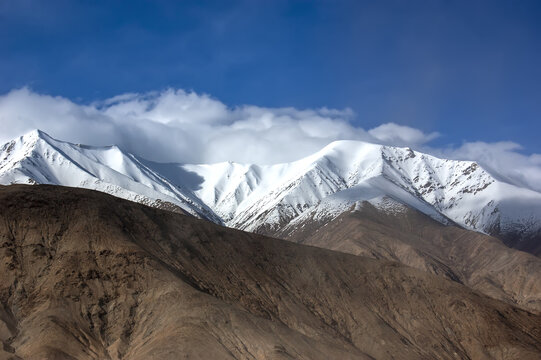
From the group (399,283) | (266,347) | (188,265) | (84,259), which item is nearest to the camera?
(266,347)

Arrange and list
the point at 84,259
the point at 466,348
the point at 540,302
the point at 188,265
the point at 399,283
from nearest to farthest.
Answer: the point at 84,259 → the point at 188,265 → the point at 466,348 → the point at 399,283 → the point at 540,302

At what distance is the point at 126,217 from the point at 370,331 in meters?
42.3

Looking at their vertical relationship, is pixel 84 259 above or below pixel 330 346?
above

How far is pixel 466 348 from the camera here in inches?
4978

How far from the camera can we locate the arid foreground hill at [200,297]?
314 ft

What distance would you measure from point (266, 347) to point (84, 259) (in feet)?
94.1

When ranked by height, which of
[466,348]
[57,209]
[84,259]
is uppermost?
[57,209]

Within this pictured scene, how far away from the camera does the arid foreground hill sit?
95.7m

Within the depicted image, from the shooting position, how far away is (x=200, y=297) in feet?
341

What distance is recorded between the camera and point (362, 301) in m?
132

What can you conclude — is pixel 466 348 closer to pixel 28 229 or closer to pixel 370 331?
pixel 370 331

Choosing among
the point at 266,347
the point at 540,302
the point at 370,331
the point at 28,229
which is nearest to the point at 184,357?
the point at 266,347

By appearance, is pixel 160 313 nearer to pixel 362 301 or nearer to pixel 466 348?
pixel 362 301

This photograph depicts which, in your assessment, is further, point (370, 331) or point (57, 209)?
point (370, 331)
